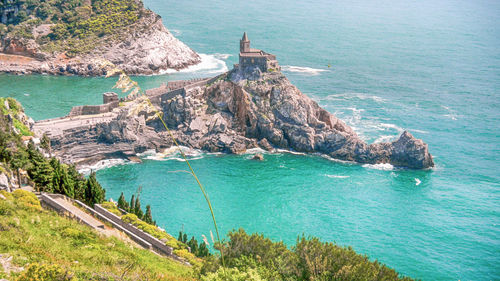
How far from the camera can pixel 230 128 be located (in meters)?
85.8

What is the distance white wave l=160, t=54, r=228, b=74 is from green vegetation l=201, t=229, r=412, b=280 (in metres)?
95.4

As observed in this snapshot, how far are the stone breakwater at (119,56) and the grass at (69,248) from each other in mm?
93036

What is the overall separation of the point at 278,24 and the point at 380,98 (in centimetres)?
8469

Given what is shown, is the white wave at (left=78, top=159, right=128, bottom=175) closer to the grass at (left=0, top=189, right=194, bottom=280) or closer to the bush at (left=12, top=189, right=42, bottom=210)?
the bush at (left=12, top=189, right=42, bottom=210)

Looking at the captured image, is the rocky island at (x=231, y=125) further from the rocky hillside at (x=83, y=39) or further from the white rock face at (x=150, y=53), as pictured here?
the rocky hillside at (x=83, y=39)

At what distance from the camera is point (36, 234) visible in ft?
94.5

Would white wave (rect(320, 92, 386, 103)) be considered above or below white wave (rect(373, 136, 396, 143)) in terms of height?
above

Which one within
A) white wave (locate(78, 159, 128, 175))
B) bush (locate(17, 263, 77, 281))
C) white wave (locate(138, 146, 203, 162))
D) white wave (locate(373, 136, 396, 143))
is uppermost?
bush (locate(17, 263, 77, 281))

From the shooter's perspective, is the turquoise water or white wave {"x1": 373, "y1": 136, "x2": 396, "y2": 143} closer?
the turquoise water

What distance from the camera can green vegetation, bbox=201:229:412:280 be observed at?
3083 cm

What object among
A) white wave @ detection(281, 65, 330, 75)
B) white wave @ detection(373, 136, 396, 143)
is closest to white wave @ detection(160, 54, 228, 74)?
white wave @ detection(281, 65, 330, 75)

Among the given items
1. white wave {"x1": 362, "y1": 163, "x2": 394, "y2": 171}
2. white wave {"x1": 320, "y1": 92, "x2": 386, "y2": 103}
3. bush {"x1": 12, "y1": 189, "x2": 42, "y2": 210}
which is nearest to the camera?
bush {"x1": 12, "y1": 189, "x2": 42, "y2": 210}

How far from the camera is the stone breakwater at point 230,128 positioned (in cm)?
7812

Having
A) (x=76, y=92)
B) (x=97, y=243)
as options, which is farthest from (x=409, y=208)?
(x=76, y=92)
